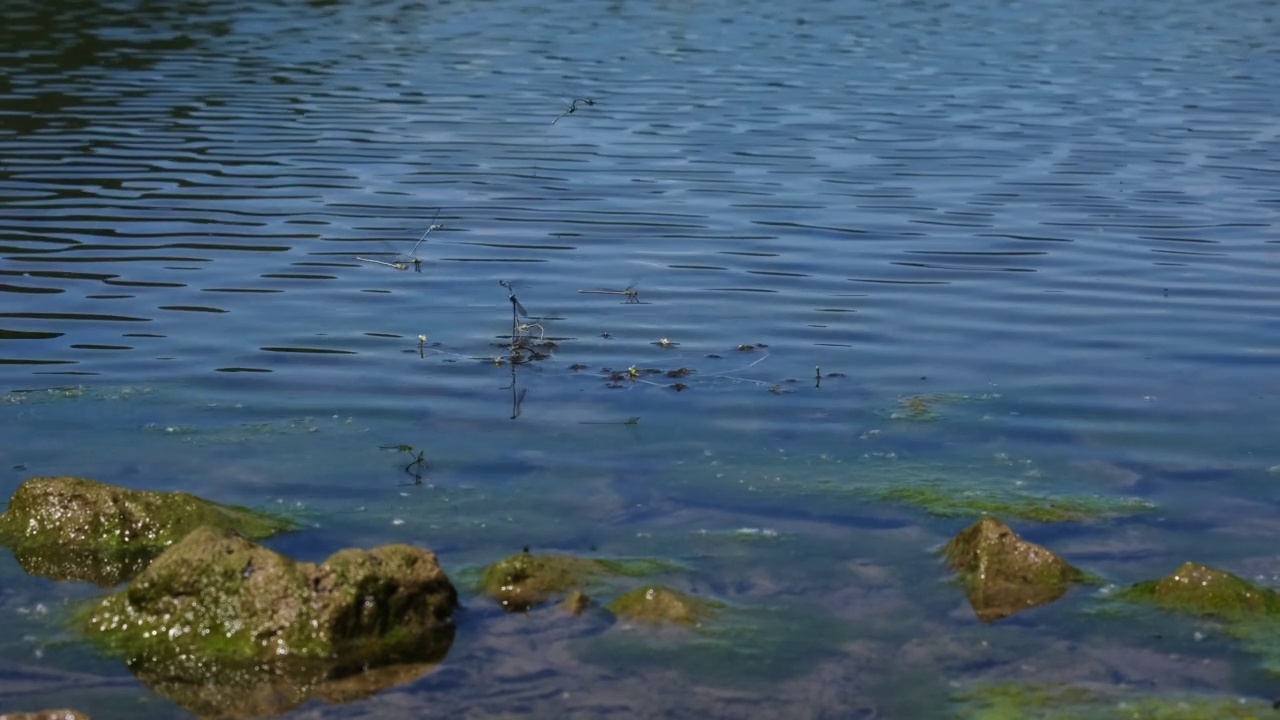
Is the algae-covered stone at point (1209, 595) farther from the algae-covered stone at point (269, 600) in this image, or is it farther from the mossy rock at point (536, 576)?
the algae-covered stone at point (269, 600)

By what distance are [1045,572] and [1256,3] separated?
30632mm

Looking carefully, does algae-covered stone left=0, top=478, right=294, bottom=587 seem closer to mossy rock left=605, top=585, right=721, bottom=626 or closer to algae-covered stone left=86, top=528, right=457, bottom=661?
algae-covered stone left=86, top=528, right=457, bottom=661

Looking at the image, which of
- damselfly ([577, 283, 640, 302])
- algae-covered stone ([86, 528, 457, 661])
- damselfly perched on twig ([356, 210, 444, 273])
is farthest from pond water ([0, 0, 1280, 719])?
algae-covered stone ([86, 528, 457, 661])

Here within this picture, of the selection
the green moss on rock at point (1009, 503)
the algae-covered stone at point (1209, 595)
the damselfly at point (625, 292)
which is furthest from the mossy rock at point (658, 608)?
the damselfly at point (625, 292)

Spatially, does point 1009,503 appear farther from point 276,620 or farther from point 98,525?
point 98,525

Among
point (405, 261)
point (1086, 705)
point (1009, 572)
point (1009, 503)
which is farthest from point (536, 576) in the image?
point (405, 261)

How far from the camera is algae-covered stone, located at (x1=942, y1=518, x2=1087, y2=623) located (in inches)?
318

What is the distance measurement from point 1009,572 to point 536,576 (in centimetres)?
231

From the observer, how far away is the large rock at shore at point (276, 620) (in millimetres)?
7410

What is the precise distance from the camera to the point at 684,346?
12.6 m

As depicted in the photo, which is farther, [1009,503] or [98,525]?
[1009,503]

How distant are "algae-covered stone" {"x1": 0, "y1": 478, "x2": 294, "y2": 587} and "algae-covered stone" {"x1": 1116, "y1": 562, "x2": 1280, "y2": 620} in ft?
15.1

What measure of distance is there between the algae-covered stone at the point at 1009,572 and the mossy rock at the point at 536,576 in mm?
1593

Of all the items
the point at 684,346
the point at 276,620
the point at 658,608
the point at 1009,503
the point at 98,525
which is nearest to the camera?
the point at 276,620
